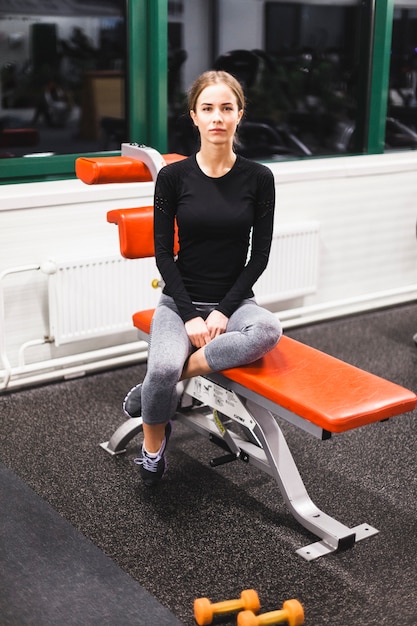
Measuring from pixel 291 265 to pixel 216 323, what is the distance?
1.65 metres

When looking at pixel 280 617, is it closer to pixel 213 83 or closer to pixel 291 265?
pixel 213 83

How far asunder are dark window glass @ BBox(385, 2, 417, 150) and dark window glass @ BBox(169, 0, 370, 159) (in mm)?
260

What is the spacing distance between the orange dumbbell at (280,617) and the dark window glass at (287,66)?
2589mm

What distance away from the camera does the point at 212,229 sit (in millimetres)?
2377

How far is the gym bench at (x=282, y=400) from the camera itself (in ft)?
6.86

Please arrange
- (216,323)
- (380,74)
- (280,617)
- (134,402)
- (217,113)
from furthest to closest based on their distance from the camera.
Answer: (380,74) < (134,402) < (216,323) < (217,113) < (280,617)

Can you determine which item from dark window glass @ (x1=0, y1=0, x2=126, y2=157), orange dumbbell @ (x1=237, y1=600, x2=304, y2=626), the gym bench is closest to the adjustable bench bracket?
the gym bench

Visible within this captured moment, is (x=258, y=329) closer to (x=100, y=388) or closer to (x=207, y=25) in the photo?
(x=100, y=388)

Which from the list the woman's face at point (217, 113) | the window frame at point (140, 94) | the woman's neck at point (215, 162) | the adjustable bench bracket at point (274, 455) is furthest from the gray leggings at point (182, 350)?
the window frame at point (140, 94)

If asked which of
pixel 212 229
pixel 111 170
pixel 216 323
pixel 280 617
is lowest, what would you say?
pixel 280 617

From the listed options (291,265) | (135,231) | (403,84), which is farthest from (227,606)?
(403,84)

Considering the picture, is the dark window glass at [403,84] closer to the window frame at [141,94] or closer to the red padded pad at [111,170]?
the window frame at [141,94]

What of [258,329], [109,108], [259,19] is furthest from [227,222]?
[259,19]

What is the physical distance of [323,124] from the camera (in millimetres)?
4891
